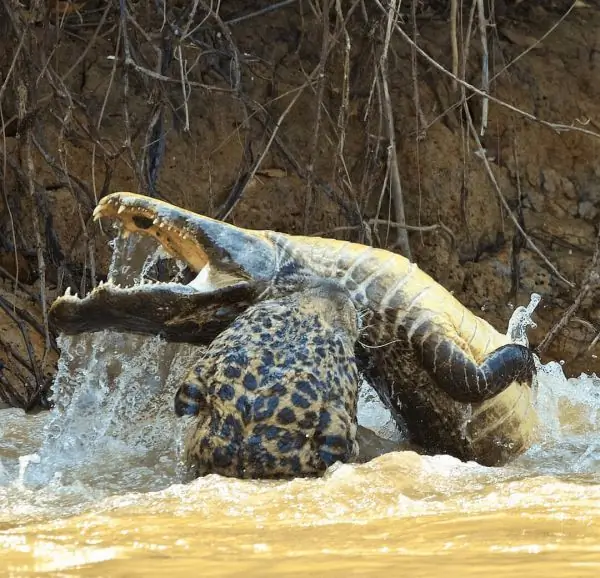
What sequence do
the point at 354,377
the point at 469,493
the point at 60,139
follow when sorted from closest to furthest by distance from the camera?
1. the point at 469,493
2. the point at 354,377
3. the point at 60,139

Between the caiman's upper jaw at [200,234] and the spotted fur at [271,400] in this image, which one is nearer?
the spotted fur at [271,400]

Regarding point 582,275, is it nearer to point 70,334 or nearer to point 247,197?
point 247,197

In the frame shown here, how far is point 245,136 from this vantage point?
6.00 m

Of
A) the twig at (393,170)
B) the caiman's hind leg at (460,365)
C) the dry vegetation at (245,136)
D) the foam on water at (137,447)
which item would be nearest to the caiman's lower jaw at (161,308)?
the foam on water at (137,447)

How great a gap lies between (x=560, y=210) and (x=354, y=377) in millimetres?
4102

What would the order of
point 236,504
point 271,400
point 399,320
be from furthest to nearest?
point 399,320 → point 271,400 → point 236,504

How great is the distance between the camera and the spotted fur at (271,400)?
2957mm

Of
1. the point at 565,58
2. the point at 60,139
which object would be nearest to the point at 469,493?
the point at 60,139

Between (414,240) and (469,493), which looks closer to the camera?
(469,493)

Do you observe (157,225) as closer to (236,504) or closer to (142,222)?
(142,222)

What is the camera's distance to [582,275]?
22.2 ft

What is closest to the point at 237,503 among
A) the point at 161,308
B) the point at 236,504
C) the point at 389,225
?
the point at 236,504

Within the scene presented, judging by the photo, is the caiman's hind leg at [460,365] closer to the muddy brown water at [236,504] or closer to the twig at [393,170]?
the muddy brown water at [236,504]

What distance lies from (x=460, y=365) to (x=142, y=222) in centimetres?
109
